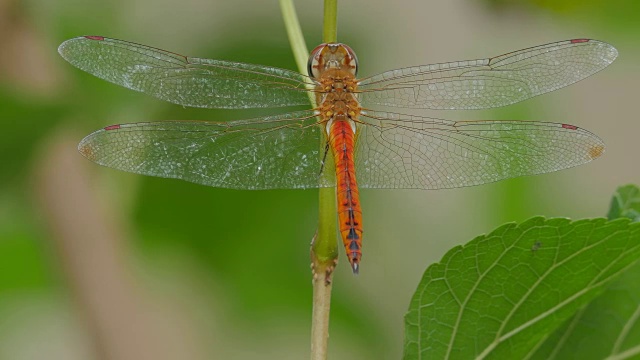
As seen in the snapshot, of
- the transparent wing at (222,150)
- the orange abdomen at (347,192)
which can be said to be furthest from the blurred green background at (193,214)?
the orange abdomen at (347,192)

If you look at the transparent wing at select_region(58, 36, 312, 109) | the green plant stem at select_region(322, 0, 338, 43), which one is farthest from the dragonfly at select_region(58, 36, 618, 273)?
the green plant stem at select_region(322, 0, 338, 43)

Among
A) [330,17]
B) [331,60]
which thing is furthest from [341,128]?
[330,17]

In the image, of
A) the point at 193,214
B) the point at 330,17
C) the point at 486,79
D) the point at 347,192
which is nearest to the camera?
the point at 330,17

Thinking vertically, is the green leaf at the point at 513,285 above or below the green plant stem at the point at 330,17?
below

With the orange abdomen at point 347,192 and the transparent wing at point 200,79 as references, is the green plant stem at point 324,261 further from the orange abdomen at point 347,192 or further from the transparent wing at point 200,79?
the transparent wing at point 200,79

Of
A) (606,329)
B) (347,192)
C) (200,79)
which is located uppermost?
(200,79)

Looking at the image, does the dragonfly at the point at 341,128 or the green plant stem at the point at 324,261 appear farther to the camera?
the dragonfly at the point at 341,128

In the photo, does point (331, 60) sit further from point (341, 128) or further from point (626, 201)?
point (626, 201)

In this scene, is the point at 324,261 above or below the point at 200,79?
below
